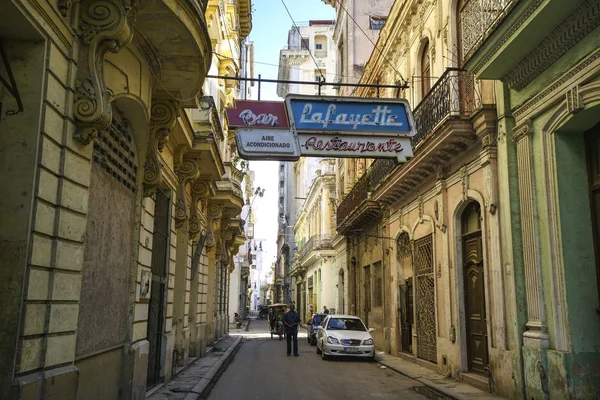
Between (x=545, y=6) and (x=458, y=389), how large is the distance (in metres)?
7.41

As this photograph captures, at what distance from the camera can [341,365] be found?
16594 mm

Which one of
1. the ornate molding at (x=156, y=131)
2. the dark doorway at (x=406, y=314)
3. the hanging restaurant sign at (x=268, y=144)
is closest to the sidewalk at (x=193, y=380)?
the ornate molding at (x=156, y=131)

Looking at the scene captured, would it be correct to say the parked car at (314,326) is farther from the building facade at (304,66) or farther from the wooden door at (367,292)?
the building facade at (304,66)

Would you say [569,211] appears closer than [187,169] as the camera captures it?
Yes

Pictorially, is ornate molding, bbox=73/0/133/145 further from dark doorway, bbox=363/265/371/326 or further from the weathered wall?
dark doorway, bbox=363/265/371/326

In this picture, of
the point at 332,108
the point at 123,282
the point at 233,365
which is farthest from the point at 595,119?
the point at 233,365

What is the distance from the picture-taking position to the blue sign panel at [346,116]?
1023 centimetres

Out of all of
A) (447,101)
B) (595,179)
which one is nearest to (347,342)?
(447,101)

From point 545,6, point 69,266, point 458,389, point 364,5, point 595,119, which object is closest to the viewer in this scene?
point 69,266

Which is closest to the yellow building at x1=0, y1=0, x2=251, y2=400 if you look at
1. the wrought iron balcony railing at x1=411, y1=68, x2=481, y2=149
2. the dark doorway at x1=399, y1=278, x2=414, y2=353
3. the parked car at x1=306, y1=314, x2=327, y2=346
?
the wrought iron balcony railing at x1=411, y1=68, x2=481, y2=149

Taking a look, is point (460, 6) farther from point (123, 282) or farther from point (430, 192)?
point (123, 282)

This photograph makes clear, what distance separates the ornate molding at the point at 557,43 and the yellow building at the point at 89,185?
5.40m

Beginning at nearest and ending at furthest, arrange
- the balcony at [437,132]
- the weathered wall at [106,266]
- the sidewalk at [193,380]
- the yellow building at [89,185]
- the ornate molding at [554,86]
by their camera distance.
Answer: the yellow building at [89,185]
the weathered wall at [106,266]
the ornate molding at [554,86]
the sidewalk at [193,380]
the balcony at [437,132]

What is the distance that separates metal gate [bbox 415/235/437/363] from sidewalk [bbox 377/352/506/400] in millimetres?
540
